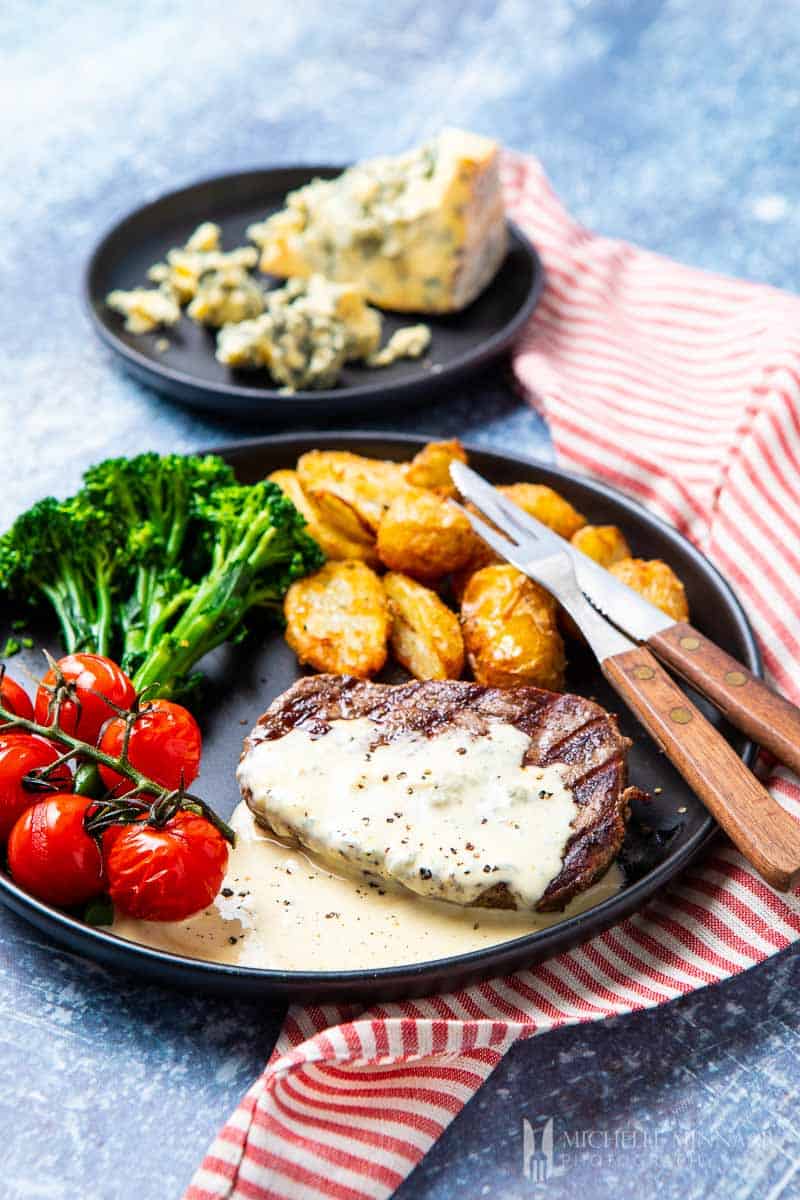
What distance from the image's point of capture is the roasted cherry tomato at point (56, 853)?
106 inches

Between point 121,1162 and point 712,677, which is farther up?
point 712,677

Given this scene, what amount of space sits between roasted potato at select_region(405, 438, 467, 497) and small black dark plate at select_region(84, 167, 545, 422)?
77 centimetres

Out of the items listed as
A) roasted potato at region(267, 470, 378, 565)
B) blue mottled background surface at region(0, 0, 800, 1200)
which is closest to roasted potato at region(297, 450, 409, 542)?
roasted potato at region(267, 470, 378, 565)

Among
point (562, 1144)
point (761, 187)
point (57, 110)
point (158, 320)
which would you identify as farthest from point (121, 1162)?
point (57, 110)

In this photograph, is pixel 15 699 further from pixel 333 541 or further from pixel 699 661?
pixel 699 661

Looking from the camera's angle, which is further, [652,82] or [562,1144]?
[652,82]

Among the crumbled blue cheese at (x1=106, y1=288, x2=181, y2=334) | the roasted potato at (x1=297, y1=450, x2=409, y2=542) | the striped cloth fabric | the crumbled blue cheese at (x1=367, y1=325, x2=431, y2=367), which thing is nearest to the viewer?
the striped cloth fabric

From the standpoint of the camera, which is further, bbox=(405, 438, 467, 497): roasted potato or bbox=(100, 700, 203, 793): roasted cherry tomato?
bbox=(405, 438, 467, 497): roasted potato

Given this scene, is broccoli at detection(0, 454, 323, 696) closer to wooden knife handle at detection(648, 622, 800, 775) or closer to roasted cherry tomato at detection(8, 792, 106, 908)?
roasted cherry tomato at detection(8, 792, 106, 908)

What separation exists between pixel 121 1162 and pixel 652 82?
230 inches

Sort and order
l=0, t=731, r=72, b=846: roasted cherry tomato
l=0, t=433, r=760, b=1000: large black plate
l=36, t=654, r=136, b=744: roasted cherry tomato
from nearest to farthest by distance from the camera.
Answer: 1. l=0, t=433, r=760, b=1000: large black plate
2. l=0, t=731, r=72, b=846: roasted cherry tomato
3. l=36, t=654, r=136, b=744: roasted cherry tomato

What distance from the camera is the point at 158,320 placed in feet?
16.0

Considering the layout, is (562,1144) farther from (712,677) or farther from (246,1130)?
(712,677)

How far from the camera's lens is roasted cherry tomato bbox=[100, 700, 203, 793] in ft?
9.59
